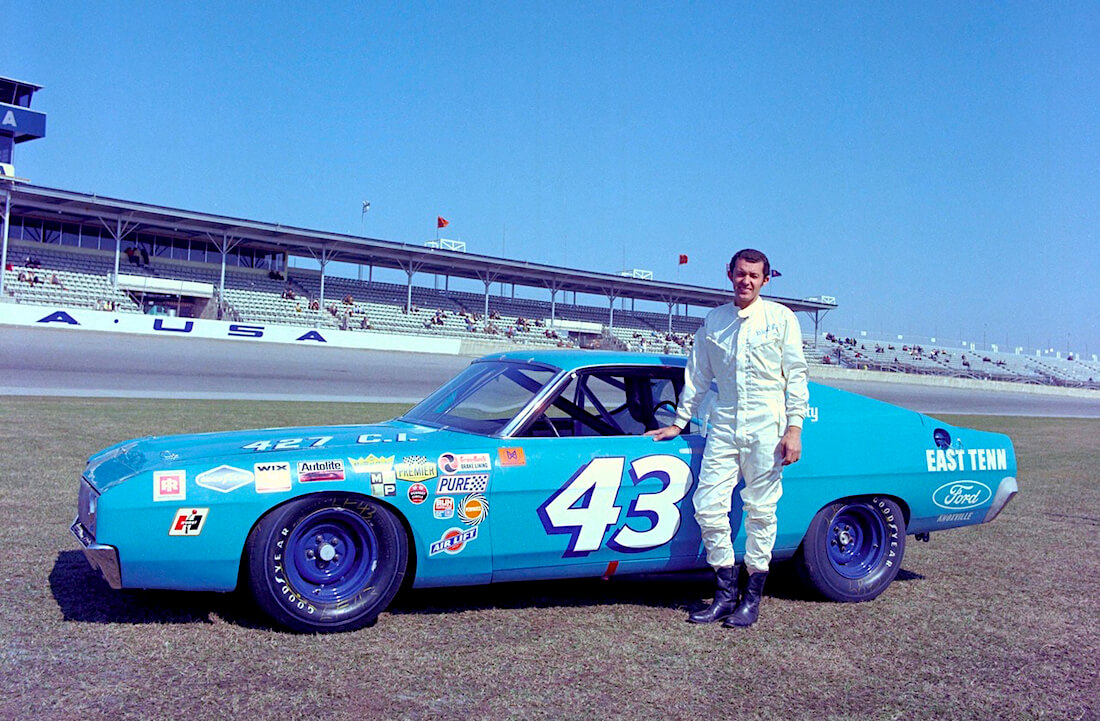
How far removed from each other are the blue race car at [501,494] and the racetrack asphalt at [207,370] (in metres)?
14.8

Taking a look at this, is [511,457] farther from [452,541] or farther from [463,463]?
[452,541]

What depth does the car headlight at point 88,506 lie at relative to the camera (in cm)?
398

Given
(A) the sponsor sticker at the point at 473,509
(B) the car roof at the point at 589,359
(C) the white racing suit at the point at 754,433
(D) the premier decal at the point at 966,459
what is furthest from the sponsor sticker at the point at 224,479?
(D) the premier decal at the point at 966,459

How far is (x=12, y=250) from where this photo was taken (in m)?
37.9

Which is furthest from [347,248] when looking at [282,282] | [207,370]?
[207,370]

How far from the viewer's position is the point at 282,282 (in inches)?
1731

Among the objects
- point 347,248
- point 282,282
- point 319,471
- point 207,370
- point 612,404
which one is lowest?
point 319,471

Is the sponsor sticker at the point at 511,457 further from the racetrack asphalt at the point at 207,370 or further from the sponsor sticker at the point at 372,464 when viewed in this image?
the racetrack asphalt at the point at 207,370

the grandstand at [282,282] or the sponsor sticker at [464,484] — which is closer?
the sponsor sticker at [464,484]

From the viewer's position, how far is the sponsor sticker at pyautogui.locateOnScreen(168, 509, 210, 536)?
152 inches

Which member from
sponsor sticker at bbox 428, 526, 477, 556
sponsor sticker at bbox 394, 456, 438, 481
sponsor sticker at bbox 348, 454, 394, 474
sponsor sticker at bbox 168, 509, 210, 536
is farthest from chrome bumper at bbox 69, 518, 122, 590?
sponsor sticker at bbox 428, 526, 477, 556

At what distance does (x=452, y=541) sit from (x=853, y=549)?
2414mm

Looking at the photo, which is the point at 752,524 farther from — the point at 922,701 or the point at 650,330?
the point at 650,330

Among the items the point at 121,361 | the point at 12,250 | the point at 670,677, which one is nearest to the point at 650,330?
the point at 12,250
